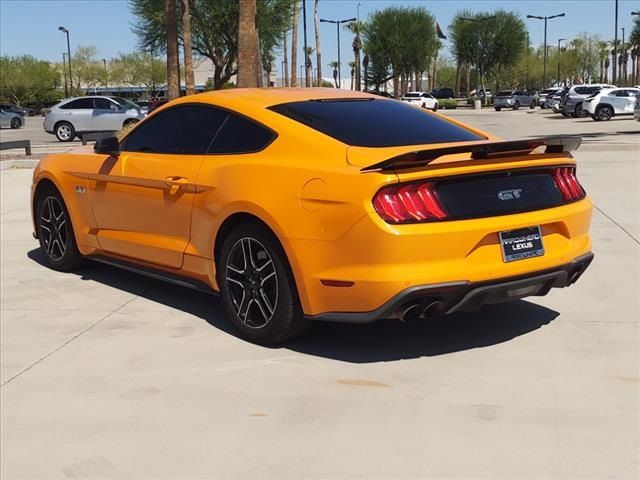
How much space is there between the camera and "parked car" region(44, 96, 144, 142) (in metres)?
29.4

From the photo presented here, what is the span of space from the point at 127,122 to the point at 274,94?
2538 centimetres

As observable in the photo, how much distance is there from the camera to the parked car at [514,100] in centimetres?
5878

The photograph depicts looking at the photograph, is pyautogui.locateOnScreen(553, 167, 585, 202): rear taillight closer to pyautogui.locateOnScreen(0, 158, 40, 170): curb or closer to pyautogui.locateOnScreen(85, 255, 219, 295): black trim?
pyautogui.locateOnScreen(85, 255, 219, 295): black trim

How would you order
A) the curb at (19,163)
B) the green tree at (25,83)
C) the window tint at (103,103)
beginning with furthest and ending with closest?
the green tree at (25,83), the window tint at (103,103), the curb at (19,163)

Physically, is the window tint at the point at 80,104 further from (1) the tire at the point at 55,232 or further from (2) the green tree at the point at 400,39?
(2) the green tree at the point at 400,39

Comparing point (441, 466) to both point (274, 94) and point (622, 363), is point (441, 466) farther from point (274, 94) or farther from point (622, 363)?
point (274, 94)

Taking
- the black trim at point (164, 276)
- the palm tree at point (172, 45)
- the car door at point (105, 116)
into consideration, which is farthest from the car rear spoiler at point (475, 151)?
the car door at point (105, 116)

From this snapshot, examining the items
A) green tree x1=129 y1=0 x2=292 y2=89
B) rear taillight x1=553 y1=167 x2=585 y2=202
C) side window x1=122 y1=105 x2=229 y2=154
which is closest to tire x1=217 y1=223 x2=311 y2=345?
side window x1=122 y1=105 x2=229 y2=154

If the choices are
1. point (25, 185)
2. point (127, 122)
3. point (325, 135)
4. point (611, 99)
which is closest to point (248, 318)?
point (325, 135)

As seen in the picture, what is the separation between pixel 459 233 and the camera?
4.19 meters

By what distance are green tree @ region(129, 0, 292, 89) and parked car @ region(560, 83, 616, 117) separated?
61.9 feet

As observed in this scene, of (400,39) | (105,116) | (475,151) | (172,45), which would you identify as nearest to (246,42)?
(172,45)

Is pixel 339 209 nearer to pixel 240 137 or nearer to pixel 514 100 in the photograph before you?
pixel 240 137

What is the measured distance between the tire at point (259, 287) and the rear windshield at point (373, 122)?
2.55 ft
